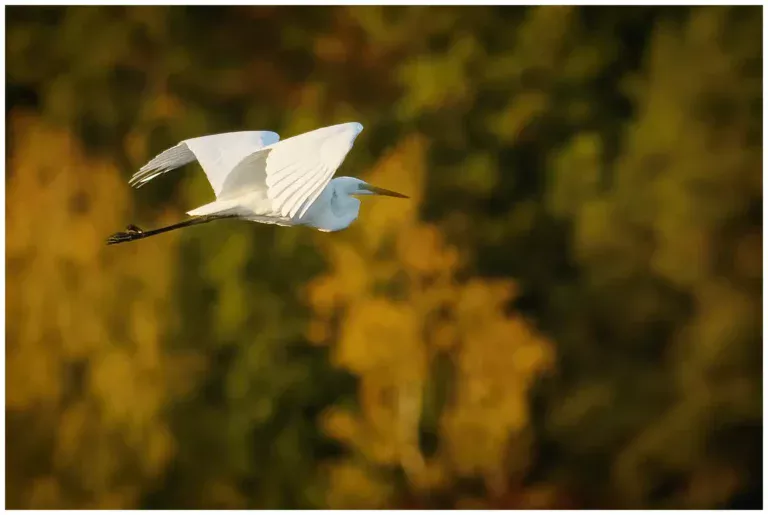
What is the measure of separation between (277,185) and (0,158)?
12.4ft

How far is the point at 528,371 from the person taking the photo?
7449 millimetres

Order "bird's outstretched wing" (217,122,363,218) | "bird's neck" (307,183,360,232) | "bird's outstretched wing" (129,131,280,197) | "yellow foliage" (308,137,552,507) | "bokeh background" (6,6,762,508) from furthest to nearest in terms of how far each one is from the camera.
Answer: "bokeh background" (6,6,762,508)
"yellow foliage" (308,137,552,507)
"bird's outstretched wing" (129,131,280,197)
"bird's neck" (307,183,360,232)
"bird's outstretched wing" (217,122,363,218)

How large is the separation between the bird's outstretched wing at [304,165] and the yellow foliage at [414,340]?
153 inches

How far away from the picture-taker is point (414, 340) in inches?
289

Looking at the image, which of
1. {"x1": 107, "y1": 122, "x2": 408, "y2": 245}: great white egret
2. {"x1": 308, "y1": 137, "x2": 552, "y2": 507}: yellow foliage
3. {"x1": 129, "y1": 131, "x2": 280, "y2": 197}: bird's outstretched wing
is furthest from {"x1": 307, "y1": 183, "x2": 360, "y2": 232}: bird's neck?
{"x1": 308, "y1": 137, "x2": 552, "y2": 507}: yellow foliage

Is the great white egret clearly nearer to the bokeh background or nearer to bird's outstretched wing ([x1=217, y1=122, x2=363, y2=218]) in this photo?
bird's outstretched wing ([x1=217, y1=122, x2=363, y2=218])

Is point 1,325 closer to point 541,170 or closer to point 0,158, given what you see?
point 0,158

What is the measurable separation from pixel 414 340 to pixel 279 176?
4.42 m

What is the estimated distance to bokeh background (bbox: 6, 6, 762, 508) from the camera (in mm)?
7484

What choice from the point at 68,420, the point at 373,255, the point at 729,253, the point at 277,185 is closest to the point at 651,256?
the point at 729,253

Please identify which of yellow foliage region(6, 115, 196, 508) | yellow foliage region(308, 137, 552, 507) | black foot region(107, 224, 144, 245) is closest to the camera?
black foot region(107, 224, 144, 245)

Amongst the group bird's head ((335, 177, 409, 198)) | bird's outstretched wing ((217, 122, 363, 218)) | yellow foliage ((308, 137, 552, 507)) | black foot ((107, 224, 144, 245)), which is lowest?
yellow foliage ((308, 137, 552, 507))

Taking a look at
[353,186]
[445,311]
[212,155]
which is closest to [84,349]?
[445,311]

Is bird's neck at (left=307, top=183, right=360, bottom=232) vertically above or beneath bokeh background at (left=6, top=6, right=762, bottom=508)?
above
